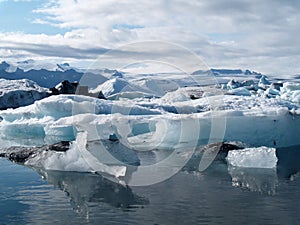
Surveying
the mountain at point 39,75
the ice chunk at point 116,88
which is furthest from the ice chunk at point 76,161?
the mountain at point 39,75

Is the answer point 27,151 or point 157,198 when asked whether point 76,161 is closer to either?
point 27,151

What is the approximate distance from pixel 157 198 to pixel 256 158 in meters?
4.42

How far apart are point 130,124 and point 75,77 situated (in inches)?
3914

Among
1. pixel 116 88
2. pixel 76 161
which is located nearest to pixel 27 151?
pixel 76 161

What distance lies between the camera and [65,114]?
64.1 feet

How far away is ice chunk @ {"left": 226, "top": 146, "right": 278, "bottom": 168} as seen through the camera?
1169 centimetres

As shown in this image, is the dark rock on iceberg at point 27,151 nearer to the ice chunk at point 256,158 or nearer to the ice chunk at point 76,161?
the ice chunk at point 76,161

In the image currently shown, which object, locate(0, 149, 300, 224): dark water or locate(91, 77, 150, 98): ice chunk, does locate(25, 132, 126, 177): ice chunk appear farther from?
locate(91, 77, 150, 98): ice chunk

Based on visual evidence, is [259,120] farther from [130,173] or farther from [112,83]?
[112,83]

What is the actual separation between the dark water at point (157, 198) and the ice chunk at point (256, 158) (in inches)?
17.3

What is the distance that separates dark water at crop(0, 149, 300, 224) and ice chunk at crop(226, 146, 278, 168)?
1.44 ft

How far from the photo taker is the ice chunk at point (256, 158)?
1169cm

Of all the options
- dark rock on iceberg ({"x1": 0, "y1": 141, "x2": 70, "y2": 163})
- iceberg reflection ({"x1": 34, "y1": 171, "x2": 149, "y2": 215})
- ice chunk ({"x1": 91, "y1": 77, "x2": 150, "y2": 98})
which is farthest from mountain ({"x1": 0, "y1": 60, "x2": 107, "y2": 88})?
iceberg reflection ({"x1": 34, "y1": 171, "x2": 149, "y2": 215})

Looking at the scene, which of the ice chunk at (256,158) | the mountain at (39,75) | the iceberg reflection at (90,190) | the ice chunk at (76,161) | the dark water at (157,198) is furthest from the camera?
the mountain at (39,75)
